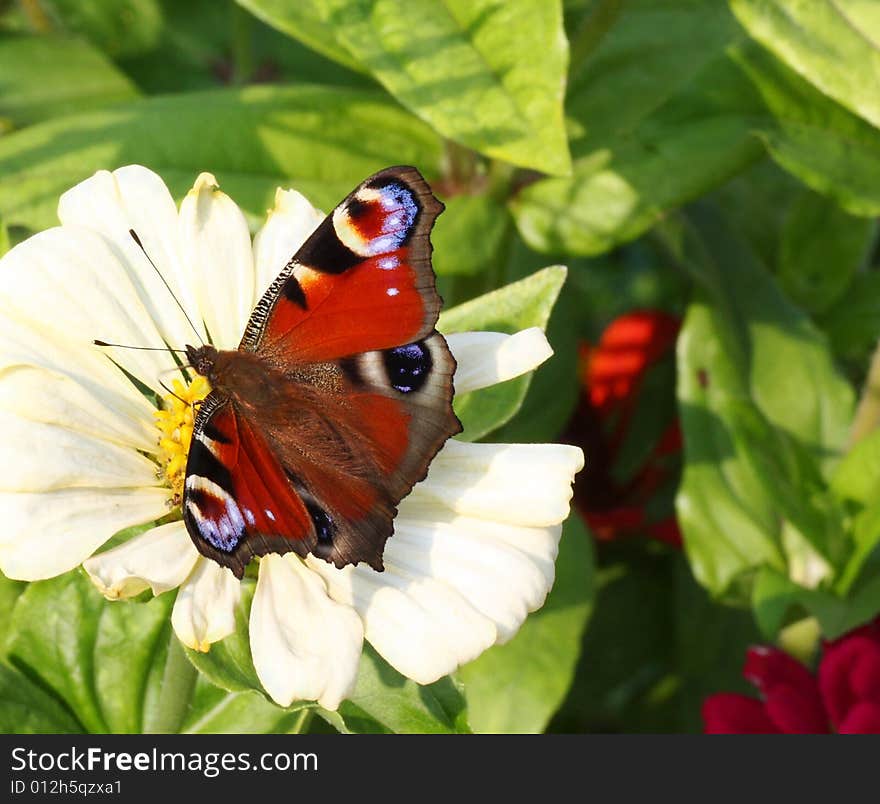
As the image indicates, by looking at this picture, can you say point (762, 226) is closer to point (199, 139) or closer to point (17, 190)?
point (199, 139)

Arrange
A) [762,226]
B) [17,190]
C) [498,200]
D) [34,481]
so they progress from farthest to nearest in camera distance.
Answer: [762,226] → [498,200] → [17,190] → [34,481]

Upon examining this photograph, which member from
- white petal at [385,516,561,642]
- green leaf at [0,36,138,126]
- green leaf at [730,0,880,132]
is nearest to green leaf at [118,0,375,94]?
green leaf at [0,36,138,126]

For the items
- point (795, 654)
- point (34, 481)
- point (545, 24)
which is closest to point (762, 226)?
point (795, 654)

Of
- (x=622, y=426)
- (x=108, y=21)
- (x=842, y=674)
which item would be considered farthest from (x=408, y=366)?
(x=108, y=21)

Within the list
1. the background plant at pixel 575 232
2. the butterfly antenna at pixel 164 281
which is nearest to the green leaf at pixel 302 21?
the background plant at pixel 575 232

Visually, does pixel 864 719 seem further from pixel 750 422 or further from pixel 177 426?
pixel 177 426

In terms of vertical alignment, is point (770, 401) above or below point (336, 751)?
below
